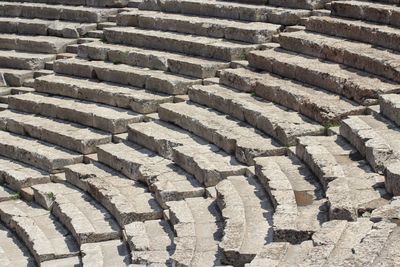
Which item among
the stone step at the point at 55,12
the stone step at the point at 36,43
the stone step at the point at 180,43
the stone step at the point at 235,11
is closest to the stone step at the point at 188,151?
the stone step at the point at 180,43

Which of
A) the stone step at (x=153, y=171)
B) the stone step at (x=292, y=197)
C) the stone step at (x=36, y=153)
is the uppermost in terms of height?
the stone step at (x=292, y=197)

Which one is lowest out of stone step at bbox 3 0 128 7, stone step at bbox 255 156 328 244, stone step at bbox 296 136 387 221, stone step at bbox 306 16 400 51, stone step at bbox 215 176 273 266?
stone step at bbox 215 176 273 266

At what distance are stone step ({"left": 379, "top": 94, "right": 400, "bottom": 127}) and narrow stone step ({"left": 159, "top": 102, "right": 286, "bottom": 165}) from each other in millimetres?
1428

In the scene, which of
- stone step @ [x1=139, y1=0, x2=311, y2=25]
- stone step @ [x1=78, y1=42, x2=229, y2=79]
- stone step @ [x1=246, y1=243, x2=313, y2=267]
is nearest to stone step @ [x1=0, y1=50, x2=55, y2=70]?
stone step @ [x1=78, y1=42, x2=229, y2=79]

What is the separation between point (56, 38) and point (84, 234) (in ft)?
29.5

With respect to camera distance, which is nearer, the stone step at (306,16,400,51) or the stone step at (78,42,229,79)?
the stone step at (306,16,400,51)

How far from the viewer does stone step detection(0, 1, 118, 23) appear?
72.9 feet

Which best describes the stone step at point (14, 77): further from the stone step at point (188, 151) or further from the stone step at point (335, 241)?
the stone step at point (335, 241)

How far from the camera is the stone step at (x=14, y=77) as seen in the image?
20.5 m

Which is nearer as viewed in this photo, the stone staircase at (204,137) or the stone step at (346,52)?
A: the stone staircase at (204,137)

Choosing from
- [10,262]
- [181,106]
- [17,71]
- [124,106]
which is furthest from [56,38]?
[10,262]

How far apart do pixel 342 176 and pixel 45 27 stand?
11.9 metres

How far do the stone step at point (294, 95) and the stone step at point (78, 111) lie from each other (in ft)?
5.87

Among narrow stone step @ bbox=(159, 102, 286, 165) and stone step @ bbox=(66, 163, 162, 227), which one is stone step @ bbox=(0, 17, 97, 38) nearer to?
narrow stone step @ bbox=(159, 102, 286, 165)
